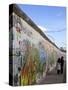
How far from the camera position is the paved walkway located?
2279 mm

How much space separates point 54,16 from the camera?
2316 millimetres

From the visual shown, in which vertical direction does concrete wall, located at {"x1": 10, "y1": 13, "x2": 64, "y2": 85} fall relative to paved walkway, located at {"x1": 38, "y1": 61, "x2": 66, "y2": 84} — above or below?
above

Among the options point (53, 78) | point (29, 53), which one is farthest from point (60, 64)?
point (29, 53)

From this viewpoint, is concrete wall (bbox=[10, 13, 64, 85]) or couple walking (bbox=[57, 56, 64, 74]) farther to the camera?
couple walking (bbox=[57, 56, 64, 74])

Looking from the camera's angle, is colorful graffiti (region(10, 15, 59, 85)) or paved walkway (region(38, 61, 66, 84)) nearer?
colorful graffiti (region(10, 15, 59, 85))

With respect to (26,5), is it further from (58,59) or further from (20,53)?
(58,59)

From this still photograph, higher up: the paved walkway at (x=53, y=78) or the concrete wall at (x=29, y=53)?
the concrete wall at (x=29, y=53)

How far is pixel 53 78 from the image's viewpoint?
7.60ft

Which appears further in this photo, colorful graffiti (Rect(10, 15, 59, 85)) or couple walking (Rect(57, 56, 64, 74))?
couple walking (Rect(57, 56, 64, 74))

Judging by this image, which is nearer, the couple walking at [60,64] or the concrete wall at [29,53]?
the concrete wall at [29,53]

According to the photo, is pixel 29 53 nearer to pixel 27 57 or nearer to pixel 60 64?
pixel 27 57

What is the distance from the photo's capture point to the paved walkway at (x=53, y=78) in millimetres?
2279

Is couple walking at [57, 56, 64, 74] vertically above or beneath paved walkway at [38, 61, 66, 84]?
above

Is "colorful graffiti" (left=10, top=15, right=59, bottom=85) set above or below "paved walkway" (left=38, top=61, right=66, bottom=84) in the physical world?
above
